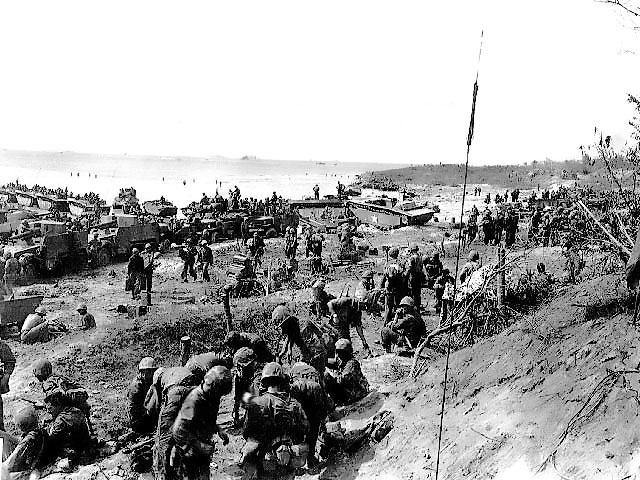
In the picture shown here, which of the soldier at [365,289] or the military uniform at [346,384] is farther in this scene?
the soldier at [365,289]

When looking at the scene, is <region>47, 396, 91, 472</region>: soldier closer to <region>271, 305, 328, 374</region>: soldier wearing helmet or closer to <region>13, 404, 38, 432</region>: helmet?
<region>13, 404, 38, 432</region>: helmet

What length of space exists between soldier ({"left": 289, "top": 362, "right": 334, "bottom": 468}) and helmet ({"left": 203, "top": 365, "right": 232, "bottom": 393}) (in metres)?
1.33

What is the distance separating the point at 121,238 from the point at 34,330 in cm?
1123

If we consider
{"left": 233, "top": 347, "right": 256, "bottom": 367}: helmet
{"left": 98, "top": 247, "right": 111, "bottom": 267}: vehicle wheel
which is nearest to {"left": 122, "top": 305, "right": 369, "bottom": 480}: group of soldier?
{"left": 233, "top": 347, "right": 256, "bottom": 367}: helmet

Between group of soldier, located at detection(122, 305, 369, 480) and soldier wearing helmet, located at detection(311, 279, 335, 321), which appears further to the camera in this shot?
soldier wearing helmet, located at detection(311, 279, 335, 321)

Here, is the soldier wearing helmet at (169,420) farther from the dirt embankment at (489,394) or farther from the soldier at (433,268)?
the soldier at (433,268)

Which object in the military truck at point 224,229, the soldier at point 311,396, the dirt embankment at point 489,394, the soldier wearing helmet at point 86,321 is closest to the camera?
the dirt embankment at point 489,394

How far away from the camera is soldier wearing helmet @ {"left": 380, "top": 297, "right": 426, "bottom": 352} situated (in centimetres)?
1111

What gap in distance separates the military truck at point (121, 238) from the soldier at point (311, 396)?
17.5 metres

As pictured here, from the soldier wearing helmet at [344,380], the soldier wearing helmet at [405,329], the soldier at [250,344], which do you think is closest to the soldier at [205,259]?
the soldier wearing helmet at [405,329]

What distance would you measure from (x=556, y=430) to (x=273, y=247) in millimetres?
22383

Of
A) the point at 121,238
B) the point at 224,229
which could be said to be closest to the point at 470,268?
the point at 121,238

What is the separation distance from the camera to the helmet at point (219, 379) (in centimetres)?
556

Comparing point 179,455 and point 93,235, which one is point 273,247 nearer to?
point 93,235
